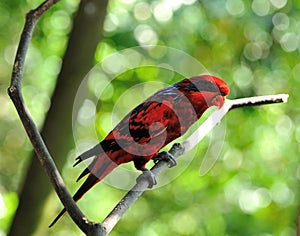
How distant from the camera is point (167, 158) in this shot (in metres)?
0.70

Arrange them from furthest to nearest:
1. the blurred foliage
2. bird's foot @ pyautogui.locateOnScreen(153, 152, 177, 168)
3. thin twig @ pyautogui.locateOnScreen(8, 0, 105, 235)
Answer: the blurred foliage, bird's foot @ pyautogui.locateOnScreen(153, 152, 177, 168), thin twig @ pyautogui.locateOnScreen(8, 0, 105, 235)

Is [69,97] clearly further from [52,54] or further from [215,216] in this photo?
[215,216]

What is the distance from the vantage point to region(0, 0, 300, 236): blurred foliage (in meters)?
2.04

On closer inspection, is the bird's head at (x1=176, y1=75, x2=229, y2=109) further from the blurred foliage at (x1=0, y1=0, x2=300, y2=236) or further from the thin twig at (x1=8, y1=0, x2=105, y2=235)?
the blurred foliage at (x1=0, y1=0, x2=300, y2=236)

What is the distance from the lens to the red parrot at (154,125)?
2.08 ft

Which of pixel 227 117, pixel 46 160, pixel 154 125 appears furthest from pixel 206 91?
pixel 227 117

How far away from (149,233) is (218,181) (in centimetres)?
42

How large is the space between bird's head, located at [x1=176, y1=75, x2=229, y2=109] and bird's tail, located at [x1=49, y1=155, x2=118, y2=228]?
12 cm

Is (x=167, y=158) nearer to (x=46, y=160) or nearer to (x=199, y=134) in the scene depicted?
(x=199, y=134)

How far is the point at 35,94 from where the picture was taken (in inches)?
97.9

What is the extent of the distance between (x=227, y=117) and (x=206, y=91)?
4.44 feet

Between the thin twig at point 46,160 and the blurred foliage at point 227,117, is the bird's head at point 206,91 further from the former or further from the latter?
the blurred foliage at point 227,117

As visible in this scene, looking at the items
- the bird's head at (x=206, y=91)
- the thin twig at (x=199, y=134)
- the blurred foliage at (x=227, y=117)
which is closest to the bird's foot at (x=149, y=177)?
the thin twig at (x=199, y=134)

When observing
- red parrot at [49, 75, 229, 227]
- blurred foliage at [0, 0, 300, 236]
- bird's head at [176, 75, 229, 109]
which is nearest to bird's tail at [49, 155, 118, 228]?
red parrot at [49, 75, 229, 227]
